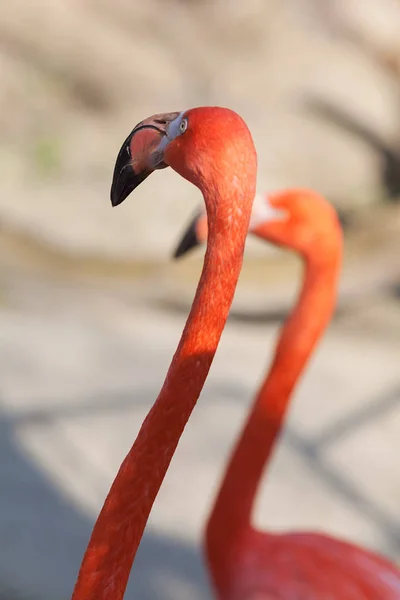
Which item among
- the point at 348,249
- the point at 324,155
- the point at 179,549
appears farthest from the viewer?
the point at 324,155

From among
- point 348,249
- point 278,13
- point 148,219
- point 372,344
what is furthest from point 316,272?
point 278,13

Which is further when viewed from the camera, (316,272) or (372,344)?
(372,344)

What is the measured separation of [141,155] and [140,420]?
1724 millimetres

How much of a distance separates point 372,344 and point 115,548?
250 centimetres

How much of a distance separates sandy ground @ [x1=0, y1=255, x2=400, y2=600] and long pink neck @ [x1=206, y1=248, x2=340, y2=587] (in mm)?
538

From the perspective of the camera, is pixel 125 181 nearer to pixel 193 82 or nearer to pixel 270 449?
pixel 270 449

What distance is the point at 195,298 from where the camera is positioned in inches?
34.2

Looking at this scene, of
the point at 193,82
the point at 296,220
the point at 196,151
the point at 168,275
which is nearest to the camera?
the point at 196,151

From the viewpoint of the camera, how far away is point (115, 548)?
89cm

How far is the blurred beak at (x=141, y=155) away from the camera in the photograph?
920 mm

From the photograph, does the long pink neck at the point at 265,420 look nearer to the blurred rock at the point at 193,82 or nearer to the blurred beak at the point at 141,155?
the blurred beak at the point at 141,155

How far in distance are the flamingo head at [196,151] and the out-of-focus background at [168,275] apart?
1.26 metres

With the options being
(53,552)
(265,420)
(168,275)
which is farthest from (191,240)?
(168,275)

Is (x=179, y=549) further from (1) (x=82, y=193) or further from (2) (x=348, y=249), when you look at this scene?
(1) (x=82, y=193)
